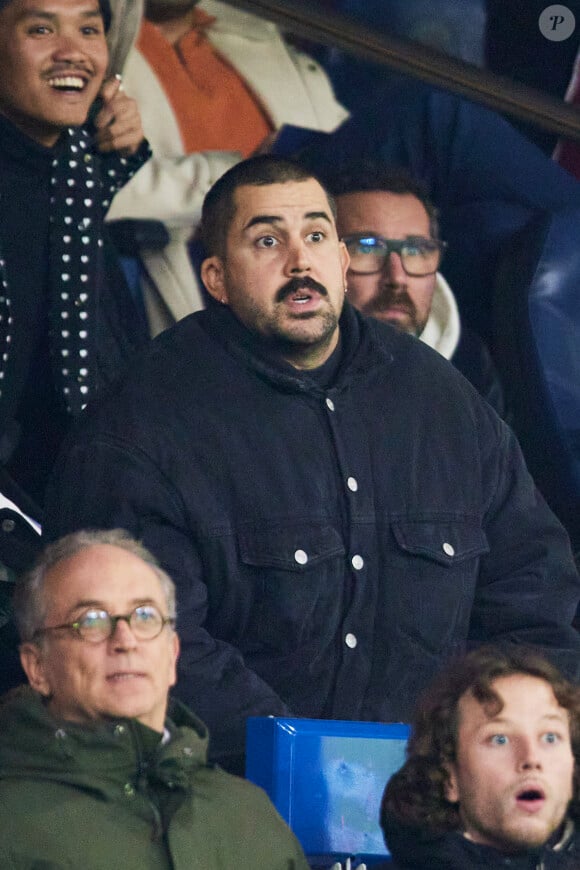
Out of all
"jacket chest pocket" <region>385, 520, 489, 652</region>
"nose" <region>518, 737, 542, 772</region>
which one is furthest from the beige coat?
"nose" <region>518, 737, 542, 772</region>

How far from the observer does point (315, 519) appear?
386 centimetres

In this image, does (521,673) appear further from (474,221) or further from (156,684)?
(474,221)

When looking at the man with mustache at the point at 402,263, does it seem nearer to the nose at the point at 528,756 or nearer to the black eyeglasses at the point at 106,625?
the black eyeglasses at the point at 106,625

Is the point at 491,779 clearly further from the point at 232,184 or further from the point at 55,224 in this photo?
the point at 55,224

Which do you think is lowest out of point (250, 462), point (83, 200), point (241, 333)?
point (250, 462)

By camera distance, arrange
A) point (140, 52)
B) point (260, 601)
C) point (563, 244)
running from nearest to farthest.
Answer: point (260, 601) < point (140, 52) < point (563, 244)

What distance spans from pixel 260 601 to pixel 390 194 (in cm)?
143

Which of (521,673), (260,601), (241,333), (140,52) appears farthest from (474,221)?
(521,673)

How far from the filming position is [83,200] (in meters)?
4.38

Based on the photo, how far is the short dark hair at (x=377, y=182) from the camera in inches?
194

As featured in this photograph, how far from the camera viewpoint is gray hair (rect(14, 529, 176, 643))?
3.19m

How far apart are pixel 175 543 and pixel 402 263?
1.30m

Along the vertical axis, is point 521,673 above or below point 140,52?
below

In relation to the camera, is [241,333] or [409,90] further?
[409,90]
